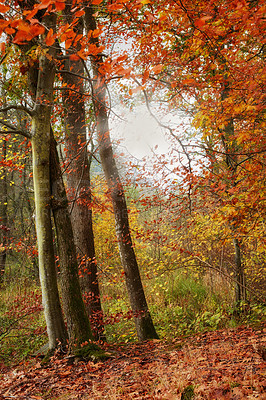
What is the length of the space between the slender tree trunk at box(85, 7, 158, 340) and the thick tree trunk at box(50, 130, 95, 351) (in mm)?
1757

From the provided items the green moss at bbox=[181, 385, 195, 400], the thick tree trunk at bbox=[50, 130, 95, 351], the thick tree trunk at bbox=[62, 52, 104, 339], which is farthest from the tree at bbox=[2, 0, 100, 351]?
the green moss at bbox=[181, 385, 195, 400]

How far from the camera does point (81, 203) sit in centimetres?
601

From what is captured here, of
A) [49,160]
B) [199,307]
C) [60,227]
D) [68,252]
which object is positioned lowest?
[199,307]

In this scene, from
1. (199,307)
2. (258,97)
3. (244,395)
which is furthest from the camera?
(199,307)

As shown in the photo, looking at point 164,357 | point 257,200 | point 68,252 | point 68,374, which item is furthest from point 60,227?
point 257,200

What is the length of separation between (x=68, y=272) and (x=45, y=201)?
1.08 m

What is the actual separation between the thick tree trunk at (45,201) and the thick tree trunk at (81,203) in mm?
1773

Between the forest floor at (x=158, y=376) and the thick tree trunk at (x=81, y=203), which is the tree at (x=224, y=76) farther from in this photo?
the forest floor at (x=158, y=376)

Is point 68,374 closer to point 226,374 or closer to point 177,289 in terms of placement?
point 226,374

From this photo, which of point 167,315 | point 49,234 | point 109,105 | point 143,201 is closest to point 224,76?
point 109,105

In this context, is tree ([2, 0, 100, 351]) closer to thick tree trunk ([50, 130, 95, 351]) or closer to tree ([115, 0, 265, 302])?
thick tree trunk ([50, 130, 95, 351])

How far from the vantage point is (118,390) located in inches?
96.4

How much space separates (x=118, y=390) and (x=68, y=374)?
3.73 ft

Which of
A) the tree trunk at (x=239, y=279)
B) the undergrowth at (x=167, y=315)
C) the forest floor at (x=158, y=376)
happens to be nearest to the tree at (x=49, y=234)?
the forest floor at (x=158, y=376)
